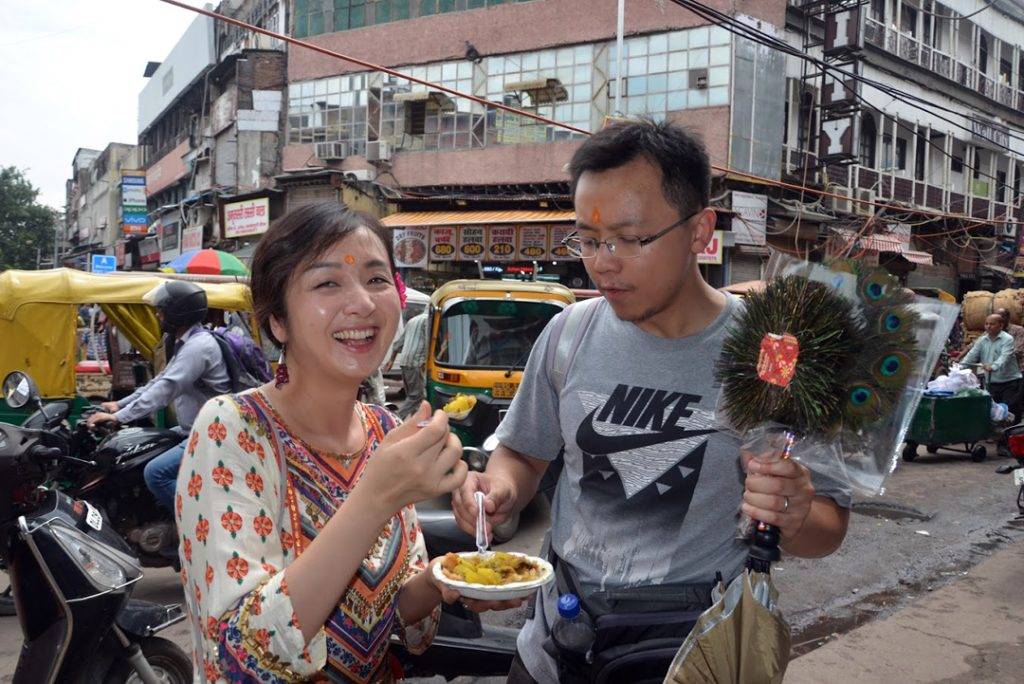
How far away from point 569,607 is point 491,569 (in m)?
0.19

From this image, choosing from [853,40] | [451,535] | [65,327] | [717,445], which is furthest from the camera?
[853,40]

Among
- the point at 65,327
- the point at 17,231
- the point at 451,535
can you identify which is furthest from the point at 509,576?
the point at 17,231

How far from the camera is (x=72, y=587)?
273 cm

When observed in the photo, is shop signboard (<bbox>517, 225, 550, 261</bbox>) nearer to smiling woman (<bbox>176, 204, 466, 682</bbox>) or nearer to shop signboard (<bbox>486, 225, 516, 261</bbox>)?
shop signboard (<bbox>486, 225, 516, 261</bbox>)

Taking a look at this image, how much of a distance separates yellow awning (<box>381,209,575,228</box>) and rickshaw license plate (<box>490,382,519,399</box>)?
10.5 m

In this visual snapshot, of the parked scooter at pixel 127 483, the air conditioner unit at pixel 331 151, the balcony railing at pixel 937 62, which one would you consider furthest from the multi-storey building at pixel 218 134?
the parked scooter at pixel 127 483

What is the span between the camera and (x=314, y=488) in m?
1.62

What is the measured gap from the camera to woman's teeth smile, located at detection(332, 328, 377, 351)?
1654 mm

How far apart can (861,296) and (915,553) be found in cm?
562

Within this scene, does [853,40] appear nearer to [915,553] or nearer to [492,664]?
[915,553]

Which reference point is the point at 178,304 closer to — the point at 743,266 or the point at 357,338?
the point at 357,338

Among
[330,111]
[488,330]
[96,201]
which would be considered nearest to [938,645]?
[488,330]

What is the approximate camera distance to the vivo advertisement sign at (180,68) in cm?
3102

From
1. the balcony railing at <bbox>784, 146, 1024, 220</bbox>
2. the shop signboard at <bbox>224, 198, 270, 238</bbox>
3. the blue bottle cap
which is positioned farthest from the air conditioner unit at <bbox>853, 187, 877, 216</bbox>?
the blue bottle cap
